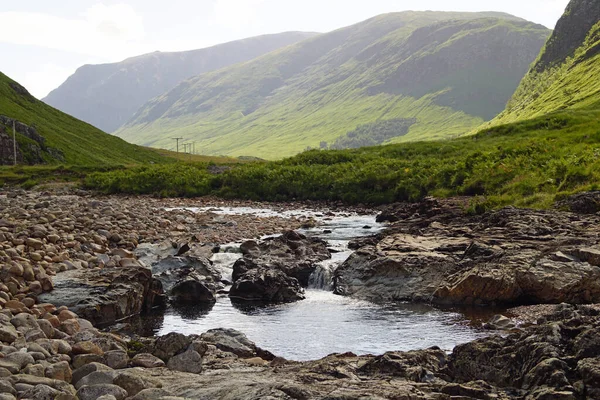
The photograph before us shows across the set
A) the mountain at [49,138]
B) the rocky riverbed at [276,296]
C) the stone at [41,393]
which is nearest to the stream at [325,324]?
the rocky riverbed at [276,296]

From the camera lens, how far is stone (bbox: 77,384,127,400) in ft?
27.0

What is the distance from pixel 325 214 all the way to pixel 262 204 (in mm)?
10503

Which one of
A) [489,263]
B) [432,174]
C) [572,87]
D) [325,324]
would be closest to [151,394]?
[325,324]

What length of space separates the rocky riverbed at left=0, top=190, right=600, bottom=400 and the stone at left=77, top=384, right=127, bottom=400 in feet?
0.06

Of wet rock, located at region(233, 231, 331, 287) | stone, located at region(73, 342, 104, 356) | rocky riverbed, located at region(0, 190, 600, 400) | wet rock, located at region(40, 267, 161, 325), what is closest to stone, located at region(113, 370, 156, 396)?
rocky riverbed, located at region(0, 190, 600, 400)

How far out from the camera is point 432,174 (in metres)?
45.8

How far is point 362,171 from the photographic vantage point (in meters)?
51.6

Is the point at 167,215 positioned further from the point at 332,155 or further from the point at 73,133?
the point at 73,133

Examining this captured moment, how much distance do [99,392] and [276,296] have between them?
10770 millimetres

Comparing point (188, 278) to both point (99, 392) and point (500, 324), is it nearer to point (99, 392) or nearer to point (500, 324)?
point (500, 324)

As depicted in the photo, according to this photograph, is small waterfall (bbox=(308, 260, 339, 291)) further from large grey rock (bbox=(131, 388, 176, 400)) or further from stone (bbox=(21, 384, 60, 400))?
stone (bbox=(21, 384, 60, 400))

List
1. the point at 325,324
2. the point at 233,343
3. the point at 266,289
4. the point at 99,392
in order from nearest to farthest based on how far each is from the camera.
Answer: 1. the point at 99,392
2. the point at 233,343
3. the point at 325,324
4. the point at 266,289

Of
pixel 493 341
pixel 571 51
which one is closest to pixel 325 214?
pixel 493 341

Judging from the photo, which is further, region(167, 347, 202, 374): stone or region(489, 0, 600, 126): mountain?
region(489, 0, 600, 126): mountain
